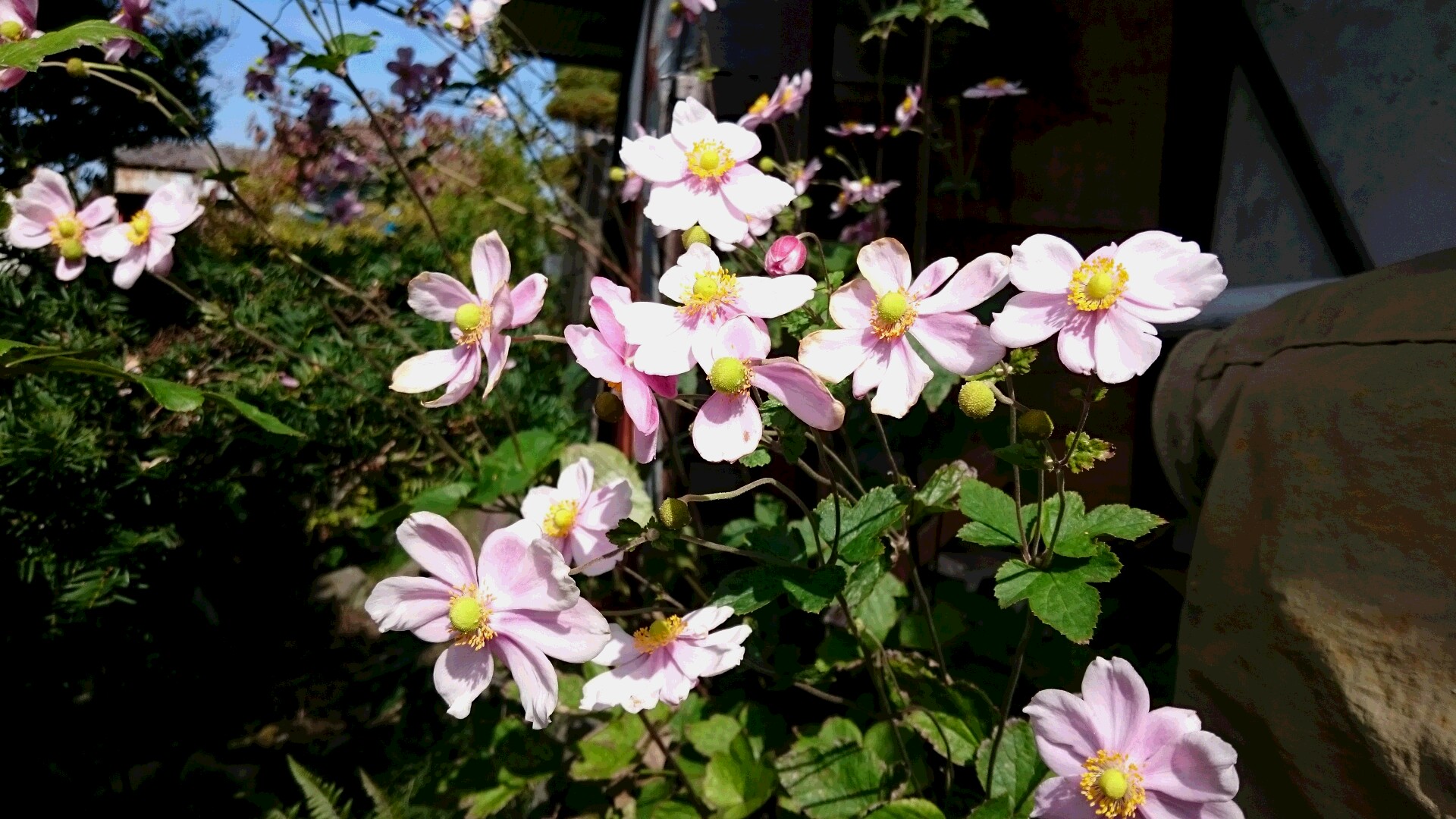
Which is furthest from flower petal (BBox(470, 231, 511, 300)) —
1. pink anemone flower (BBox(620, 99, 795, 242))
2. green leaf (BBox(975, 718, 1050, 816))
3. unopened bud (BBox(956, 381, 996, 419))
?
green leaf (BBox(975, 718, 1050, 816))

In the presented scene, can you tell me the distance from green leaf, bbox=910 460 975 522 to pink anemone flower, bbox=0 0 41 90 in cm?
138

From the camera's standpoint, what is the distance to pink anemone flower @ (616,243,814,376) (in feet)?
2.37

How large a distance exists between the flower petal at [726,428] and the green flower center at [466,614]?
0.26 m

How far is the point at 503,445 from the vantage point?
1.70m

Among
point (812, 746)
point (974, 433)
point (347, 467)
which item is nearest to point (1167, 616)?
point (974, 433)

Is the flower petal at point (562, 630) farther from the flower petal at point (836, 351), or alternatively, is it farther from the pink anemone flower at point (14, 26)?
the pink anemone flower at point (14, 26)

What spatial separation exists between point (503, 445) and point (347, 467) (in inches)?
23.7

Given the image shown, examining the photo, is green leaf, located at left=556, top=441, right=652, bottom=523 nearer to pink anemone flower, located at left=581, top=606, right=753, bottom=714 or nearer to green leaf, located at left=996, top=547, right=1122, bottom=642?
pink anemone flower, located at left=581, top=606, right=753, bottom=714

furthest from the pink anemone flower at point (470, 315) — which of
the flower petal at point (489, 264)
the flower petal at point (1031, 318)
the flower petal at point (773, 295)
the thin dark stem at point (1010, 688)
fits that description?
the thin dark stem at point (1010, 688)

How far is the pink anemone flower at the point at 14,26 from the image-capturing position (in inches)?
46.7

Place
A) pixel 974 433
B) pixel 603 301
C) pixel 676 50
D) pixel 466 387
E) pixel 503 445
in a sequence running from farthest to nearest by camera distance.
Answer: pixel 676 50
pixel 503 445
pixel 974 433
pixel 466 387
pixel 603 301

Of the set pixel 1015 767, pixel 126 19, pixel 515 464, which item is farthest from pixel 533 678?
pixel 126 19

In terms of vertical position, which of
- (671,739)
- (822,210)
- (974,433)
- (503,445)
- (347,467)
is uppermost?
(822,210)

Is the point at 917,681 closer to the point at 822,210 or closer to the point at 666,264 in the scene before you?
the point at 666,264
